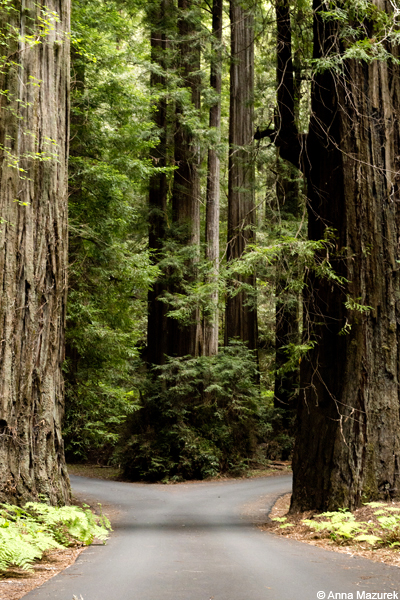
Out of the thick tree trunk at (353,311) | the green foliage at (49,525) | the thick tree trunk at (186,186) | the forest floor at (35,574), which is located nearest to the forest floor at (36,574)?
the forest floor at (35,574)

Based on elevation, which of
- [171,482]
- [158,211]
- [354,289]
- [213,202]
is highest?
[213,202]

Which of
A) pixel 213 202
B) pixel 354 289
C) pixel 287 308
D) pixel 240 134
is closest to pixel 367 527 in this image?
→ pixel 354 289

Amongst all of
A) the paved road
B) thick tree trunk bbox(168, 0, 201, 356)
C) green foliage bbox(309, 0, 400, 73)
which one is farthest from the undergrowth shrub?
thick tree trunk bbox(168, 0, 201, 356)

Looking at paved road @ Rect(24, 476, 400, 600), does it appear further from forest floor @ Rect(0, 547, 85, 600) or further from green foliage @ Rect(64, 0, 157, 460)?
green foliage @ Rect(64, 0, 157, 460)

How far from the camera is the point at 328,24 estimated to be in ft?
29.2

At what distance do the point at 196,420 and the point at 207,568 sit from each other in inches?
520

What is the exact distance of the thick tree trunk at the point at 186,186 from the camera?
20078 millimetres

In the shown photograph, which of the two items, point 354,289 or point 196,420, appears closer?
point 354,289

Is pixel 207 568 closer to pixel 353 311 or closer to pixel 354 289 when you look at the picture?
pixel 353 311

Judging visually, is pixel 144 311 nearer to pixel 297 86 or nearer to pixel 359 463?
pixel 297 86

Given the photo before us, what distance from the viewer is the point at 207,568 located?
17.7ft

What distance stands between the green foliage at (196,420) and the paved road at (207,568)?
7424 millimetres

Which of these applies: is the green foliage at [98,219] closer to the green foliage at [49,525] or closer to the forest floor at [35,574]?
the green foliage at [49,525]

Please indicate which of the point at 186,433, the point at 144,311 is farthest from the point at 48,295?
the point at 144,311
